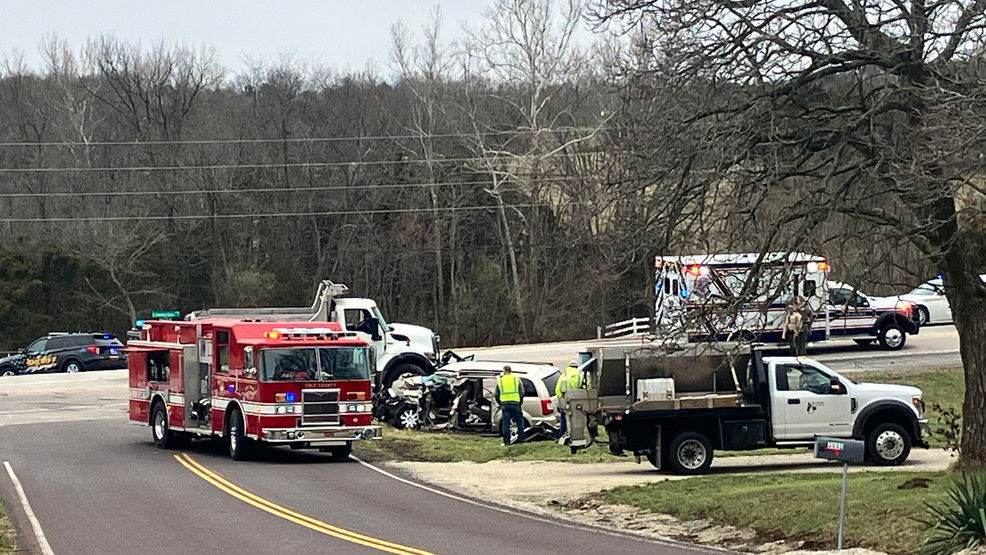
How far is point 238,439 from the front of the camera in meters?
26.9

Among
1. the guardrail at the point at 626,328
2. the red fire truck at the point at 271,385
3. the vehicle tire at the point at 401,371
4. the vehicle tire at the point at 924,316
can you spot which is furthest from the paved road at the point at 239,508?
the vehicle tire at the point at 924,316

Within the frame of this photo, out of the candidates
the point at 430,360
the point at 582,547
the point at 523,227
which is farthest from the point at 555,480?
the point at 523,227

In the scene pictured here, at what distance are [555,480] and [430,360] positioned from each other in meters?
13.3

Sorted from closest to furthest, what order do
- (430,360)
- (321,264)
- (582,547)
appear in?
(582,547), (430,360), (321,264)

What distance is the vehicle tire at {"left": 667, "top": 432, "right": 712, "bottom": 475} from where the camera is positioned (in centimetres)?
2309

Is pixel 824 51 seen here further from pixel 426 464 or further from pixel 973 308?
pixel 426 464

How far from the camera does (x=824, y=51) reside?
1775 centimetres

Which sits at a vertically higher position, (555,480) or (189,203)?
(189,203)

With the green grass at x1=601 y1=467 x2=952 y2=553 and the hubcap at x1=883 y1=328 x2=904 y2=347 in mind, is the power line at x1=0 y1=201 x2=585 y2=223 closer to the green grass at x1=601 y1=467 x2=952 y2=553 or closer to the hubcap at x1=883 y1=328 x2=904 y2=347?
the hubcap at x1=883 y1=328 x2=904 y2=347

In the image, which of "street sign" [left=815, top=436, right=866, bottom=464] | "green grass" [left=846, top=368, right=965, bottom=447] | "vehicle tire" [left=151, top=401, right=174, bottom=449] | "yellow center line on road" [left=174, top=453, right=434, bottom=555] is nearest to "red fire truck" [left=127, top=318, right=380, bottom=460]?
"vehicle tire" [left=151, top=401, right=174, bottom=449]

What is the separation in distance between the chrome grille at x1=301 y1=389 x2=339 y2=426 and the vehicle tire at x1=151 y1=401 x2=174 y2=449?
469cm

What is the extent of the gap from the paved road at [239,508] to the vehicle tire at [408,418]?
368 centimetres

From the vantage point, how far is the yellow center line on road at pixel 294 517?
15.9 meters

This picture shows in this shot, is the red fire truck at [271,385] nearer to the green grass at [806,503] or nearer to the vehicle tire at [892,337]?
the green grass at [806,503]
